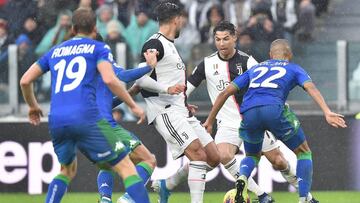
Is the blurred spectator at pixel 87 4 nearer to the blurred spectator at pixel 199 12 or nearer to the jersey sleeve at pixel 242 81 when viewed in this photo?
the blurred spectator at pixel 199 12

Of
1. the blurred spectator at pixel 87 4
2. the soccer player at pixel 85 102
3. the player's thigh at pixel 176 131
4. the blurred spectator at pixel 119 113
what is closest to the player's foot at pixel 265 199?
the player's thigh at pixel 176 131

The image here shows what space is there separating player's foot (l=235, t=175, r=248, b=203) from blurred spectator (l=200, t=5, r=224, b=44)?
Result: 5.71 meters

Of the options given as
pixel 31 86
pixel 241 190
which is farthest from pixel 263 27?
pixel 31 86

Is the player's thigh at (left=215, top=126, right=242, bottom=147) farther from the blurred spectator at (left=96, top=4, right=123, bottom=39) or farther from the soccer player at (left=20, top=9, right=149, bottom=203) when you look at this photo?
the blurred spectator at (left=96, top=4, right=123, bottom=39)

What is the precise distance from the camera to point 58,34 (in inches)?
626

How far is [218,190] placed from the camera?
14.4 metres

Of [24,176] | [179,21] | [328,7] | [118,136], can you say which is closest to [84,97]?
[118,136]

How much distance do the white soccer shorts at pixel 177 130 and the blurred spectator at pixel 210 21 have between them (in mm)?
5371

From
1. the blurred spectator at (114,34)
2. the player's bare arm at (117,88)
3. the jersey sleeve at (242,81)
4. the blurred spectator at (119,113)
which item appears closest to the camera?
the player's bare arm at (117,88)

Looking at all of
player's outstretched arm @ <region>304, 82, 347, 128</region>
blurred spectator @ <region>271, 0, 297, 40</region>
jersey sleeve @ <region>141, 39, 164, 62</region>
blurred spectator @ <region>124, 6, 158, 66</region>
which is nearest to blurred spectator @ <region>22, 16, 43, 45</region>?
blurred spectator @ <region>124, 6, 158, 66</region>

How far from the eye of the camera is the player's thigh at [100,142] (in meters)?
9.49

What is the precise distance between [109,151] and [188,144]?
6.18ft

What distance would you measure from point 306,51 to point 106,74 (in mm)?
6310

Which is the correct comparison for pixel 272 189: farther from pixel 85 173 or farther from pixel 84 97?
pixel 84 97
